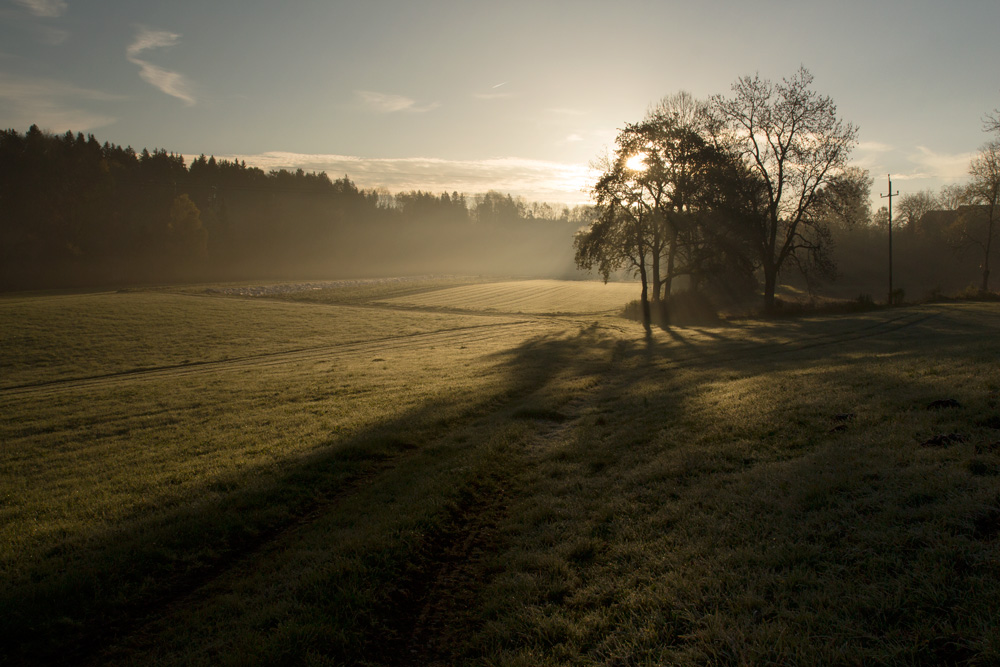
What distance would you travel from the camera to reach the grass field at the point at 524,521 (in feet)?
13.6

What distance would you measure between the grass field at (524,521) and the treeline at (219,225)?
1330 inches

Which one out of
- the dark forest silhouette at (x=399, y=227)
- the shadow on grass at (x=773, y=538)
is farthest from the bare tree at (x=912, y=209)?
the shadow on grass at (x=773, y=538)

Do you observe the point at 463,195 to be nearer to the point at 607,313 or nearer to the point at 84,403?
the point at 607,313

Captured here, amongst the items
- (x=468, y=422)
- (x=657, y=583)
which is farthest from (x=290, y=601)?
(x=468, y=422)

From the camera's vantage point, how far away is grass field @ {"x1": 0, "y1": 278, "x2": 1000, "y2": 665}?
4145 mm

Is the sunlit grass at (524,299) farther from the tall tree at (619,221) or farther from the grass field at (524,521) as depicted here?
the grass field at (524,521)

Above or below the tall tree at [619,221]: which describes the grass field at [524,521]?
below

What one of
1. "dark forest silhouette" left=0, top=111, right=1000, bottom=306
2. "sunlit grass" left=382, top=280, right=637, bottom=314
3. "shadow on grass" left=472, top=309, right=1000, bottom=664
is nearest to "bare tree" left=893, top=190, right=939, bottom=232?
"dark forest silhouette" left=0, top=111, right=1000, bottom=306

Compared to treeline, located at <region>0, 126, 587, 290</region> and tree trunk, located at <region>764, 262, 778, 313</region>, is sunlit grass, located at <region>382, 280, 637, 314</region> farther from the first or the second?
tree trunk, located at <region>764, 262, 778, 313</region>

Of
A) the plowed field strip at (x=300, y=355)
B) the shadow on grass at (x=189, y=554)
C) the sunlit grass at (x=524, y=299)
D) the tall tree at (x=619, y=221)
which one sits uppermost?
the tall tree at (x=619, y=221)

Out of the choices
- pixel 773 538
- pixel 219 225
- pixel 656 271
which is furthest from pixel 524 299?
pixel 219 225

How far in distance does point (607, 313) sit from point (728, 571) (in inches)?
1830

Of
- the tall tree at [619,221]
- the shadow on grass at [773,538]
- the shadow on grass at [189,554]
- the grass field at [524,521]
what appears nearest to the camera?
the shadow on grass at [773,538]

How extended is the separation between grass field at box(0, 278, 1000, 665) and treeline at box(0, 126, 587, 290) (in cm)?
3377
